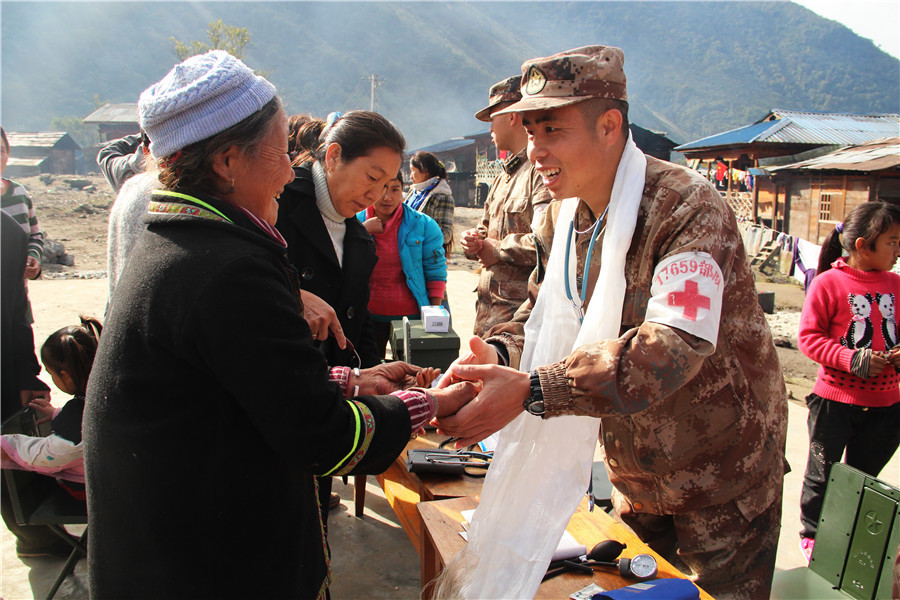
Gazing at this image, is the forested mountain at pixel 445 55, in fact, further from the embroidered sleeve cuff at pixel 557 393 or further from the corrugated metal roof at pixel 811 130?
the embroidered sleeve cuff at pixel 557 393

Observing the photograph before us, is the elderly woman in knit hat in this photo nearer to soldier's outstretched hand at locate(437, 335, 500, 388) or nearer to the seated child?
soldier's outstretched hand at locate(437, 335, 500, 388)

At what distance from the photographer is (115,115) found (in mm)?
52938

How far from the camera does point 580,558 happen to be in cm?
193

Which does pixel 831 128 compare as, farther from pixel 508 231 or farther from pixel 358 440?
pixel 358 440

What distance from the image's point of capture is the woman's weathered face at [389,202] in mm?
4566

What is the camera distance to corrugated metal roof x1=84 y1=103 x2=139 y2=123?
166ft

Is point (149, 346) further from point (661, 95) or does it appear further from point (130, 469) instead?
point (661, 95)

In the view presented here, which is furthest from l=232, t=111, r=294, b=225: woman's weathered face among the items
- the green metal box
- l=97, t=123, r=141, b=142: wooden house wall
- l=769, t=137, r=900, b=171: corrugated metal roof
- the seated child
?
l=97, t=123, r=141, b=142: wooden house wall

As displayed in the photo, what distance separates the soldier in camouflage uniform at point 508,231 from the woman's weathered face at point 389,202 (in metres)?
0.68

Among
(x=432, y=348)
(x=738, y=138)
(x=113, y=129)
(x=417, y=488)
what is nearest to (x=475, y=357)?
(x=417, y=488)

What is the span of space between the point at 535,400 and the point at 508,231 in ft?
8.94

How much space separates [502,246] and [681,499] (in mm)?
2460

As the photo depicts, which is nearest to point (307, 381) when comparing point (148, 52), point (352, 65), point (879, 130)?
point (879, 130)

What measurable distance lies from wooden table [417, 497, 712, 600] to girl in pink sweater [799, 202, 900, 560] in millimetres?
2137
